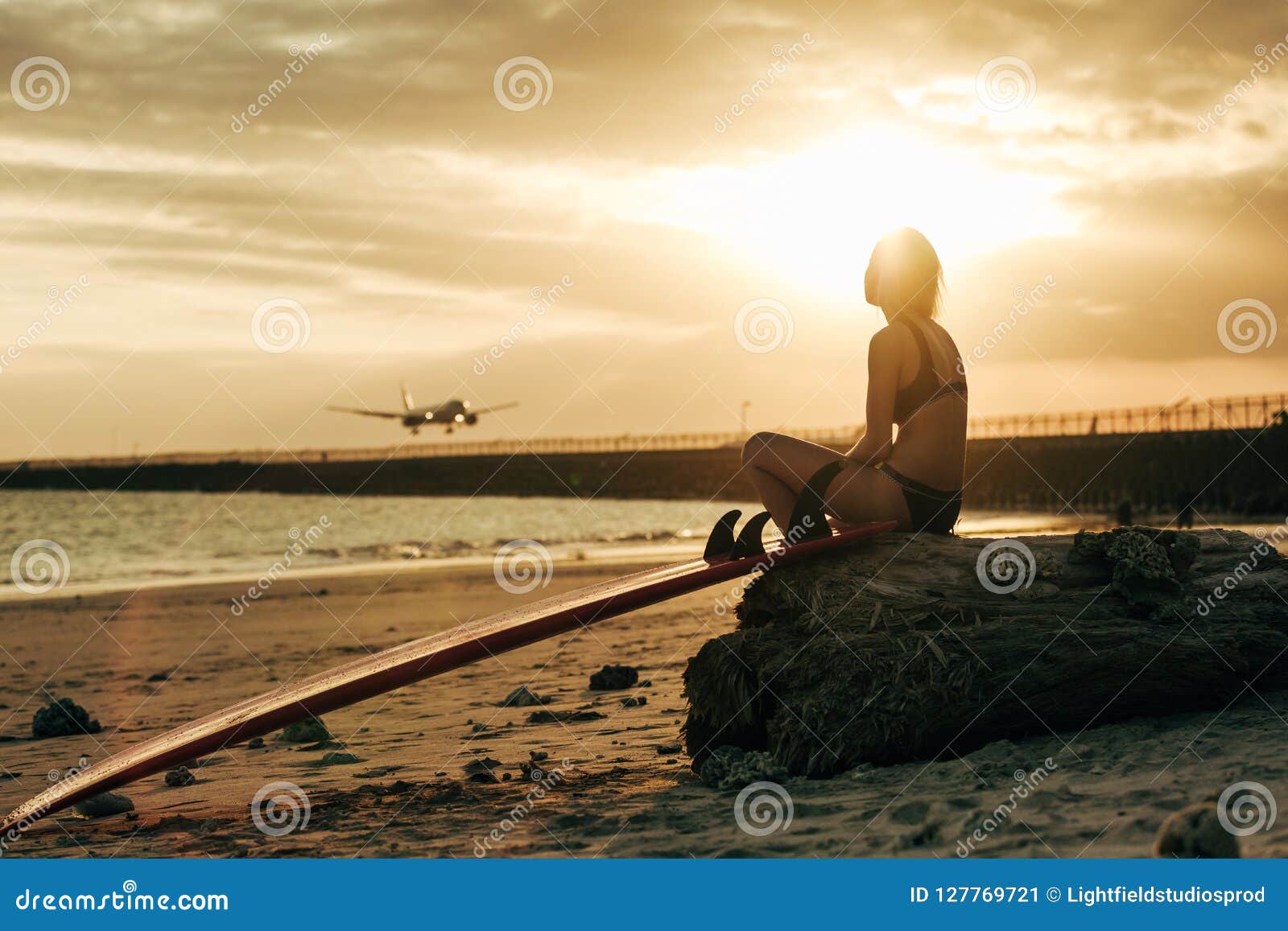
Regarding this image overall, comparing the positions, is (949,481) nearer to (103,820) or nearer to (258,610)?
(103,820)

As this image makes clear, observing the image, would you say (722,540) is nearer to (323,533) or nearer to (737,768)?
(737,768)

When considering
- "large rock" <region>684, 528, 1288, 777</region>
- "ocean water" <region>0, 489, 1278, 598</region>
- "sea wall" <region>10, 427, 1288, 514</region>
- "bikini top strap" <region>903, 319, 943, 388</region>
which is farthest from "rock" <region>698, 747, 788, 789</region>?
"sea wall" <region>10, 427, 1288, 514</region>

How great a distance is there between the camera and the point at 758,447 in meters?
5.20

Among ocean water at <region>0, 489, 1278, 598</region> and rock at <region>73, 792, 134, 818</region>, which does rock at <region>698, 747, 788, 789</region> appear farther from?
ocean water at <region>0, 489, 1278, 598</region>

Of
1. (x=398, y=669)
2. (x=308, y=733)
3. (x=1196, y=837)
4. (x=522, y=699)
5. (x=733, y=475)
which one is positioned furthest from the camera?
(x=733, y=475)

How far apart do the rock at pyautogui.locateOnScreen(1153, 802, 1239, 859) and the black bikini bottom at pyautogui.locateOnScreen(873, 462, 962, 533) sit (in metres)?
2.15

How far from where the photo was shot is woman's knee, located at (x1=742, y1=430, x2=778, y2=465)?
5.15 meters

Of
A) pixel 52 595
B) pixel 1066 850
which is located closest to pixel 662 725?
pixel 1066 850

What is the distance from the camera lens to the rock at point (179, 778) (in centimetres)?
538

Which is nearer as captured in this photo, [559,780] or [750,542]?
[559,780]

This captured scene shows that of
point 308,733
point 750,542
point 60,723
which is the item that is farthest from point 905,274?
point 60,723

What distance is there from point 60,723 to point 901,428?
5384 mm

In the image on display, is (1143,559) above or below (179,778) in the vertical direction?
above

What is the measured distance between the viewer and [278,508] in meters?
75.1
